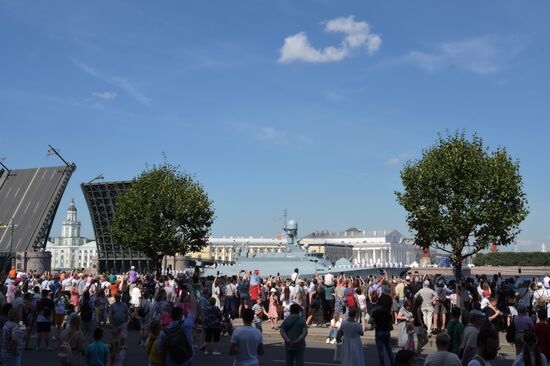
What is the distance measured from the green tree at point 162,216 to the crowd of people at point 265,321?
2138 centimetres

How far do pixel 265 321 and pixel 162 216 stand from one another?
26.8 meters

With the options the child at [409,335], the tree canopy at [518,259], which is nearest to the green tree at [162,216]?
the child at [409,335]

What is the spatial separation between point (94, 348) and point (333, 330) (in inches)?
410

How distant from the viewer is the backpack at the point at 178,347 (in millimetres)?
8828

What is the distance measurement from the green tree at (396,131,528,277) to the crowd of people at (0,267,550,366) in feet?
38.3

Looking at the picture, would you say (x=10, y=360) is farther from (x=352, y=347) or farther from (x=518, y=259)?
(x=518, y=259)

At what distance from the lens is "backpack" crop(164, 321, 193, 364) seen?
29.0 ft

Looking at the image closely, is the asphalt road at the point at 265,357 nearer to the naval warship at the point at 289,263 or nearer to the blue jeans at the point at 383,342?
the blue jeans at the point at 383,342

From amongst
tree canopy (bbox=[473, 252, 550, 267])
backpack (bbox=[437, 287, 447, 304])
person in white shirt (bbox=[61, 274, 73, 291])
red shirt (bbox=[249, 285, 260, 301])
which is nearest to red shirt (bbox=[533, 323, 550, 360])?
backpack (bbox=[437, 287, 447, 304])

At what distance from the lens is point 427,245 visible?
38.8m

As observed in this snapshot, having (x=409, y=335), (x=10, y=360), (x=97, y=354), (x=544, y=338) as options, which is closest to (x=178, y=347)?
(x=97, y=354)

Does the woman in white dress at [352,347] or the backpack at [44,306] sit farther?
the backpack at [44,306]

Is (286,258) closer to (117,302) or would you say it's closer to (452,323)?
(117,302)

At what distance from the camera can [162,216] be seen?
50875mm
